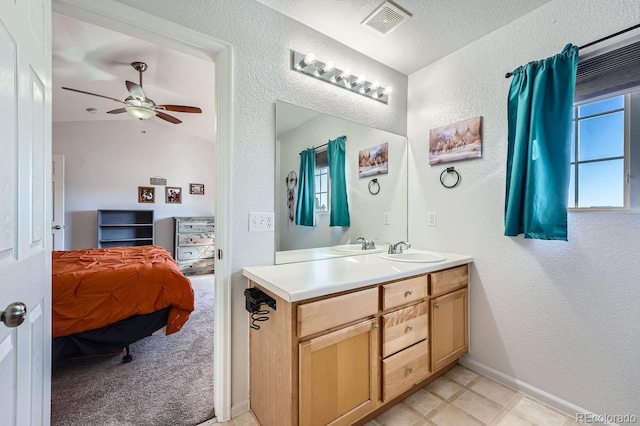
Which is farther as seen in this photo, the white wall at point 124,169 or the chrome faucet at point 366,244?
the white wall at point 124,169

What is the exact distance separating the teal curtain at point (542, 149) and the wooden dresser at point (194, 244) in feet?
14.9

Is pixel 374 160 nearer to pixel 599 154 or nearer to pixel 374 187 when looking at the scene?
pixel 374 187

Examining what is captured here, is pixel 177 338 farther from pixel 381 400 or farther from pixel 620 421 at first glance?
pixel 620 421

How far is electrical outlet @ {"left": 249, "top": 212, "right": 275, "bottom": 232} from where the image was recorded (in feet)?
5.26

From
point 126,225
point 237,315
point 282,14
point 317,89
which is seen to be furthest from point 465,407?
point 126,225

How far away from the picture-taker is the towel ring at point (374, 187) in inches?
90.6

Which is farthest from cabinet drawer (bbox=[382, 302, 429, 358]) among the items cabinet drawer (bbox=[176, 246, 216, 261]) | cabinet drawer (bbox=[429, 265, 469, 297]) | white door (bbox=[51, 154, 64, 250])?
white door (bbox=[51, 154, 64, 250])

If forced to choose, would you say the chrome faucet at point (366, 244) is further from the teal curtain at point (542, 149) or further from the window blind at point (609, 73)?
the window blind at point (609, 73)

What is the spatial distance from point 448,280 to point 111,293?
245 centimetres

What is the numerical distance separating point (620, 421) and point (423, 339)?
1.00 m

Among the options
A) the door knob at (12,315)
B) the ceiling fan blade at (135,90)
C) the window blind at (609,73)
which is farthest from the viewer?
the ceiling fan blade at (135,90)

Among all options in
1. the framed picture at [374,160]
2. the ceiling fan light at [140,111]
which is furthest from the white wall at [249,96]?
the ceiling fan light at [140,111]

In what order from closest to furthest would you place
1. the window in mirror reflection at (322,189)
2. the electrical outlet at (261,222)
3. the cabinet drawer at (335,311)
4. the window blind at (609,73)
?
1. the cabinet drawer at (335,311)
2. the window blind at (609,73)
3. the electrical outlet at (261,222)
4. the window in mirror reflection at (322,189)

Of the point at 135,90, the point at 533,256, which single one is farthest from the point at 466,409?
the point at 135,90
